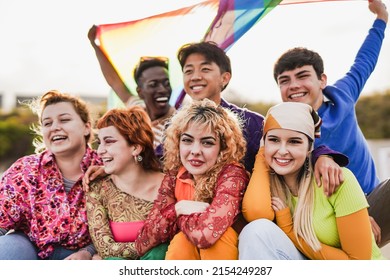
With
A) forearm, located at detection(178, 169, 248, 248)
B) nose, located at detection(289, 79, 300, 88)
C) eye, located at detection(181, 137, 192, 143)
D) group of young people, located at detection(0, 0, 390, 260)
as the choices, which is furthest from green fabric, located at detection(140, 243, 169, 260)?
nose, located at detection(289, 79, 300, 88)

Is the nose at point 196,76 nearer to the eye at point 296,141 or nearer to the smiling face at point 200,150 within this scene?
the smiling face at point 200,150

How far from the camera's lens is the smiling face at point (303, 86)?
252 cm

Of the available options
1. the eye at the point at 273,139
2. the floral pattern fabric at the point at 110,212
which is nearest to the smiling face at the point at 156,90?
the floral pattern fabric at the point at 110,212

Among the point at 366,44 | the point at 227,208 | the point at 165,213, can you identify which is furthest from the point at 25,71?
the point at 366,44

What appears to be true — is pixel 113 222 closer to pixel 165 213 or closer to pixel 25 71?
pixel 165 213

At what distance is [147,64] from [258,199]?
109 cm

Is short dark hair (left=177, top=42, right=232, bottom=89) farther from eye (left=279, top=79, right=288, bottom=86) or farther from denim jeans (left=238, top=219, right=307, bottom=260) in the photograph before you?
denim jeans (left=238, top=219, right=307, bottom=260)

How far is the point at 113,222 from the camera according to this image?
8.09ft

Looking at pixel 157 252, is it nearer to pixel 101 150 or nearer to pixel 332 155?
pixel 101 150

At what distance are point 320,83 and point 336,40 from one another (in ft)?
1.17

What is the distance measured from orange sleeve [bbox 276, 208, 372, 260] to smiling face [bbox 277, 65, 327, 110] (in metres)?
0.55

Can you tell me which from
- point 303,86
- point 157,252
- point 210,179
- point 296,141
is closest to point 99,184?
point 157,252

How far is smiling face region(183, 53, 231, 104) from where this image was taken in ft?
8.60

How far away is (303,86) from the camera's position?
2518 millimetres
